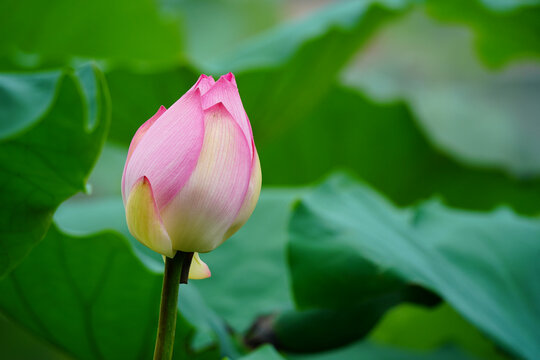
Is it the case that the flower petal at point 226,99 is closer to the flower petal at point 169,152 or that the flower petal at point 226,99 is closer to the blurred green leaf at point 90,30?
the flower petal at point 169,152

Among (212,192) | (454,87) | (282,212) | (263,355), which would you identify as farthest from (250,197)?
(454,87)

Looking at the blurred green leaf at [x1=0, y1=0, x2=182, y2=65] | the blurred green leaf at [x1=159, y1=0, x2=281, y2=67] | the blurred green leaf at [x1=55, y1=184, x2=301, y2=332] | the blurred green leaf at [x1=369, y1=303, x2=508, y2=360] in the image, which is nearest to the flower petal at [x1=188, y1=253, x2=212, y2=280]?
the blurred green leaf at [x1=55, y1=184, x2=301, y2=332]

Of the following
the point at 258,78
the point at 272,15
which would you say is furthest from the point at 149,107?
the point at 272,15

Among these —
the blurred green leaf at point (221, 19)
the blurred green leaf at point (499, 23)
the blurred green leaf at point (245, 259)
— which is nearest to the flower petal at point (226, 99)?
the blurred green leaf at point (245, 259)

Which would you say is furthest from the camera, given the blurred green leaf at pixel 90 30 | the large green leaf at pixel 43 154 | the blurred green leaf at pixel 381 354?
the blurred green leaf at pixel 90 30

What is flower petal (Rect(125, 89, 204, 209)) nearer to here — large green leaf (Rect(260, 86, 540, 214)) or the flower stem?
the flower stem

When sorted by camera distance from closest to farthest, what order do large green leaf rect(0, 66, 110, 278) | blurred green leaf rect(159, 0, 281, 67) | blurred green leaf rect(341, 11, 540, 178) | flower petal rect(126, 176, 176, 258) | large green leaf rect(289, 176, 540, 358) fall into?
flower petal rect(126, 176, 176, 258), large green leaf rect(0, 66, 110, 278), large green leaf rect(289, 176, 540, 358), blurred green leaf rect(341, 11, 540, 178), blurred green leaf rect(159, 0, 281, 67)
